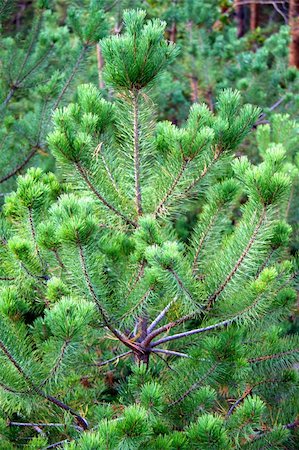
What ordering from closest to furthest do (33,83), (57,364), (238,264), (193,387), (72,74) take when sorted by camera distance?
(57,364) → (238,264) → (193,387) → (72,74) → (33,83)

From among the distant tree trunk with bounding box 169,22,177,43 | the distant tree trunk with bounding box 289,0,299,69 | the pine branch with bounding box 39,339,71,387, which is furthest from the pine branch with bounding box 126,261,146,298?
the distant tree trunk with bounding box 289,0,299,69

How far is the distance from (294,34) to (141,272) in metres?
7.44

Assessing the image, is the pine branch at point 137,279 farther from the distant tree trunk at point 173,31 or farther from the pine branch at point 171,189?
the distant tree trunk at point 173,31

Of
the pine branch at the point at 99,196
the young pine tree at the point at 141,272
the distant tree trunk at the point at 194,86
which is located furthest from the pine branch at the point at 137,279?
the distant tree trunk at the point at 194,86

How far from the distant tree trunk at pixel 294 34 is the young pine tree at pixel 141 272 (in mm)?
6750

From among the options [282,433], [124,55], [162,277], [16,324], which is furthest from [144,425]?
[124,55]

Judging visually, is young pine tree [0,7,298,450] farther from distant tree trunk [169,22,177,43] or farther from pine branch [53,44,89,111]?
distant tree trunk [169,22,177,43]

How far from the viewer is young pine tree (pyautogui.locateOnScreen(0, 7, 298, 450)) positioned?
7.26 feet

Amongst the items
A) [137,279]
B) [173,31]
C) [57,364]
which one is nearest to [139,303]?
[137,279]

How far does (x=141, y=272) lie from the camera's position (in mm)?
2455

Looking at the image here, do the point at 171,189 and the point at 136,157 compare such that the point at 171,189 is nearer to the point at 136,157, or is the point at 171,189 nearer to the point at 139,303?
the point at 136,157

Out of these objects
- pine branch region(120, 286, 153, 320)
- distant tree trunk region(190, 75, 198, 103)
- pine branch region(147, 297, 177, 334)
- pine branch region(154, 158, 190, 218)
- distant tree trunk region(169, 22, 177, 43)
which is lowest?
distant tree trunk region(190, 75, 198, 103)

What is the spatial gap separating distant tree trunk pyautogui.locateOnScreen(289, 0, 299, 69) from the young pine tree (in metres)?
6.75

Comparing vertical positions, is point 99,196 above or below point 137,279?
above
